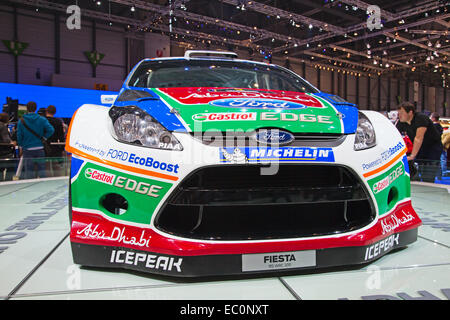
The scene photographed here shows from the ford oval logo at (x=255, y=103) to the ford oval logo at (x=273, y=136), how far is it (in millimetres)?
178

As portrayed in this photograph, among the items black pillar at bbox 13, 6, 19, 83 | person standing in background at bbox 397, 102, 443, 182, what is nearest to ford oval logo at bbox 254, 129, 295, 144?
person standing in background at bbox 397, 102, 443, 182

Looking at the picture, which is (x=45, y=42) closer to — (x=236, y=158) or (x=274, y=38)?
(x=274, y=38)

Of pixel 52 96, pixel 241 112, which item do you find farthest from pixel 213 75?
pixel 52 96

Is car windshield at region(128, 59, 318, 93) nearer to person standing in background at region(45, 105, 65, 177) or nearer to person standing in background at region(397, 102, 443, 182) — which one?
person standing in background at region(397, 102, 443, 182)

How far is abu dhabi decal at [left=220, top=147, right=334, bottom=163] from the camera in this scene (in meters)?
1.42

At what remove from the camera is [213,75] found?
8.46 feet

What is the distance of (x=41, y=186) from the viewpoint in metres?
4.83

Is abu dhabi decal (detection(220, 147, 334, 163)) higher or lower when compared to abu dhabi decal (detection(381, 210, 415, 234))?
higher

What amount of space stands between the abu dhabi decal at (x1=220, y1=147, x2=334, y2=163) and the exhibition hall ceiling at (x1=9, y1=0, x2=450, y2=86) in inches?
456

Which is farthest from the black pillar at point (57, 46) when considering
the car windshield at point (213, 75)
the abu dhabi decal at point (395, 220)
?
the abu dhabi decal at point (395, 220)

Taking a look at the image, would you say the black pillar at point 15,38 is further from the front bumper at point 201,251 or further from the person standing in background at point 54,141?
the front bumper at point 201,251

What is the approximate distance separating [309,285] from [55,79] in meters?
15.2

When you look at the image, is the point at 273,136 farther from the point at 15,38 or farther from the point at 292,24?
the point at 15,38

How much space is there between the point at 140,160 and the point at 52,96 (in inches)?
504
